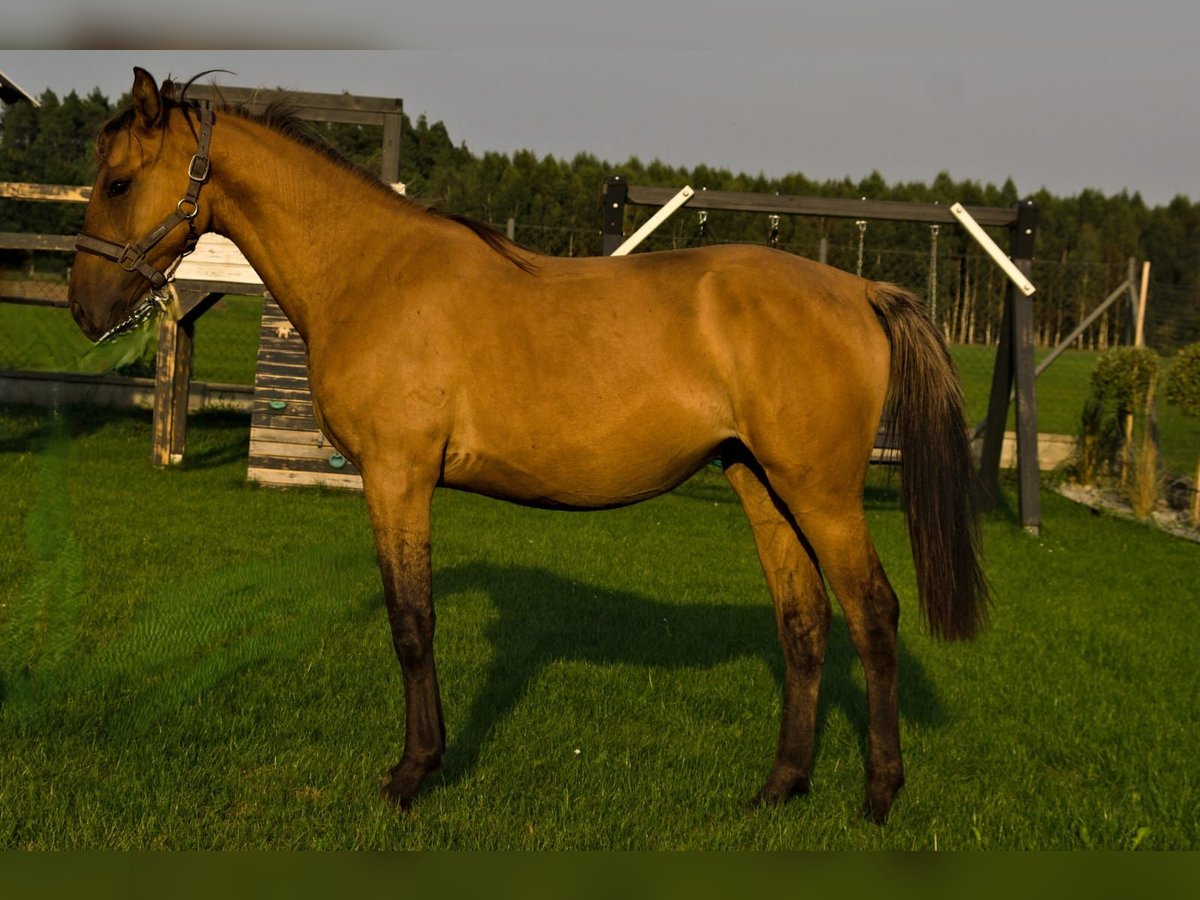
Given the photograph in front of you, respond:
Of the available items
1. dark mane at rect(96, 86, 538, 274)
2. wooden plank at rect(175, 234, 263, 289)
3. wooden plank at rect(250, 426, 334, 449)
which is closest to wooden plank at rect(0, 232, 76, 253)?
wooden plank at rect(175, 234, 263, 289)

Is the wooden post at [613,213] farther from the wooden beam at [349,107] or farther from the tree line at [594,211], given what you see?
the wooden beam at [349,107]

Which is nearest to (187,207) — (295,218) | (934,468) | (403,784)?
(295,218)

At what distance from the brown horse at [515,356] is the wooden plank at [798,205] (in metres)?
7.18

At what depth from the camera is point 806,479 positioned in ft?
13.3

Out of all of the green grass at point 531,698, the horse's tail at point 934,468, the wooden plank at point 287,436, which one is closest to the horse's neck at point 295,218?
the green grass at point 531,698

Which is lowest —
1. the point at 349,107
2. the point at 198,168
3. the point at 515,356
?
the point at 515,356

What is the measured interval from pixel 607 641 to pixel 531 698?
129 centimetres

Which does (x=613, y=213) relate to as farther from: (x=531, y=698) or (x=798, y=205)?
(x=531, y=698)

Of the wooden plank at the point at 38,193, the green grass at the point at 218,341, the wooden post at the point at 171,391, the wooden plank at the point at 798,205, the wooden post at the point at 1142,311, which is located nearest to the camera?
the wooden plank at the point at 798,205

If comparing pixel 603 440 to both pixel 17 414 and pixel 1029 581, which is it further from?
pixel 17 414

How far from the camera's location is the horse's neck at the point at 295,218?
4246 mm

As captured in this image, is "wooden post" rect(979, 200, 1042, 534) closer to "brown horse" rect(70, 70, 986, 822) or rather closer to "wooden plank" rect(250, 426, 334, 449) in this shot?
"wooden plank" rect(250, 426, 334, 449)

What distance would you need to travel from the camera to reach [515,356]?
4.05 meters

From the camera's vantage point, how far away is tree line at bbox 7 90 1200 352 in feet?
46.9
